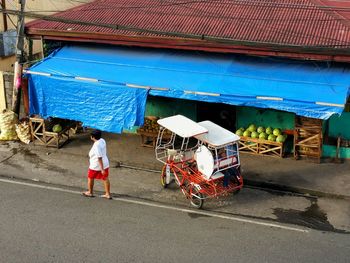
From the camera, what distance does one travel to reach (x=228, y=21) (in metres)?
13.8

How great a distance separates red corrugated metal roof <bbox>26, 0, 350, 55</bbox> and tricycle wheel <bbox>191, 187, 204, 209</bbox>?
3917 mm

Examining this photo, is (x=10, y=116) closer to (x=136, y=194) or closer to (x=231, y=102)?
(x=136, y=194)

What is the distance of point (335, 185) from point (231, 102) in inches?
123

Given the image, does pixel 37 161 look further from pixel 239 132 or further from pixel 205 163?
pixel 239 132

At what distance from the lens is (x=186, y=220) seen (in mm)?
10203

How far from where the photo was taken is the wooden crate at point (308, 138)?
515 inches

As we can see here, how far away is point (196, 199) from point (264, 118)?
13.8 ft

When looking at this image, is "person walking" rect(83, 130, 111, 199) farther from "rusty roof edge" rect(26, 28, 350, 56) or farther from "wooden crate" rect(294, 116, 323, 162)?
"wooden crate" rect(294, 116, 323, 162)

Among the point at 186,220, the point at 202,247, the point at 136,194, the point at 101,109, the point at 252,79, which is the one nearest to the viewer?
the point at 202,247

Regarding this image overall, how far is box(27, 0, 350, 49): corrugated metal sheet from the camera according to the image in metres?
12.7

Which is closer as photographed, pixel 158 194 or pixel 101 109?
pixel 158 194

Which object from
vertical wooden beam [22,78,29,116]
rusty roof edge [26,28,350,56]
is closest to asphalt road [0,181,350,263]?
vertical wooden beam [22,78,29,116]

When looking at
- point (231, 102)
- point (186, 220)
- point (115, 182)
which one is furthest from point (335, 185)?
point (115, 182)

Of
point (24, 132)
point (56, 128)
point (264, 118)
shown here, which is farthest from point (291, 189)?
point (24, 132)
